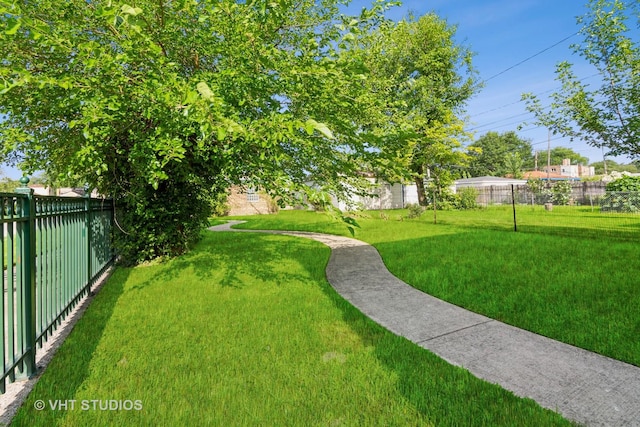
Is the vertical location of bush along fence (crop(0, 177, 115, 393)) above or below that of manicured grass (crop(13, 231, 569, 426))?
above

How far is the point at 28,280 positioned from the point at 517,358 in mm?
4472

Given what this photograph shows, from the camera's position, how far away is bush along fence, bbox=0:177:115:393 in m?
2.54

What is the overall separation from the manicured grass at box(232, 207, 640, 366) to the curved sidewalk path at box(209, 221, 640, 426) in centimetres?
27

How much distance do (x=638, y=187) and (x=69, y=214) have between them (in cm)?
2507

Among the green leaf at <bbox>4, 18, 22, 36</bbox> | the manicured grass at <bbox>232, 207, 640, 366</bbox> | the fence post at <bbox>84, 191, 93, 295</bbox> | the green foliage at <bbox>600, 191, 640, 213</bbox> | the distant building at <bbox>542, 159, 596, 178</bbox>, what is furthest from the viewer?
the distant building at <bbox>542, 159, 596, 178</bbox>

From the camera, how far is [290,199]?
3410mm

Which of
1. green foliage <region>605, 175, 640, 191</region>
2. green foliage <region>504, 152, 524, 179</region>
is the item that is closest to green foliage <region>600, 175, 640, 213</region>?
green foliage <region>605, 175, 640, 191</region>

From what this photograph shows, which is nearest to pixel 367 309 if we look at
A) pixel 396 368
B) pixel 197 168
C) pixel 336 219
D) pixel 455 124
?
pixel 396 368

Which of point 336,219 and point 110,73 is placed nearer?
point 336,219

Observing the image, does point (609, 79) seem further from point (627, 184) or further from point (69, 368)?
point (627, 184)

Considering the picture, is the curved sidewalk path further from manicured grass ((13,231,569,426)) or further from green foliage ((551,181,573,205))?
green foliage ((551,181,573,205))

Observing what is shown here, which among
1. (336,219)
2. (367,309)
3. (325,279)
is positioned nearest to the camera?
(336,219)

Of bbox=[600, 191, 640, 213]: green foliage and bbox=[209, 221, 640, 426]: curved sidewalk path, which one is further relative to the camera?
bbox=[600, 191, 640, 213]: green foliage

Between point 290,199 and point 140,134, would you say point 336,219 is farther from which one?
point 140,134
